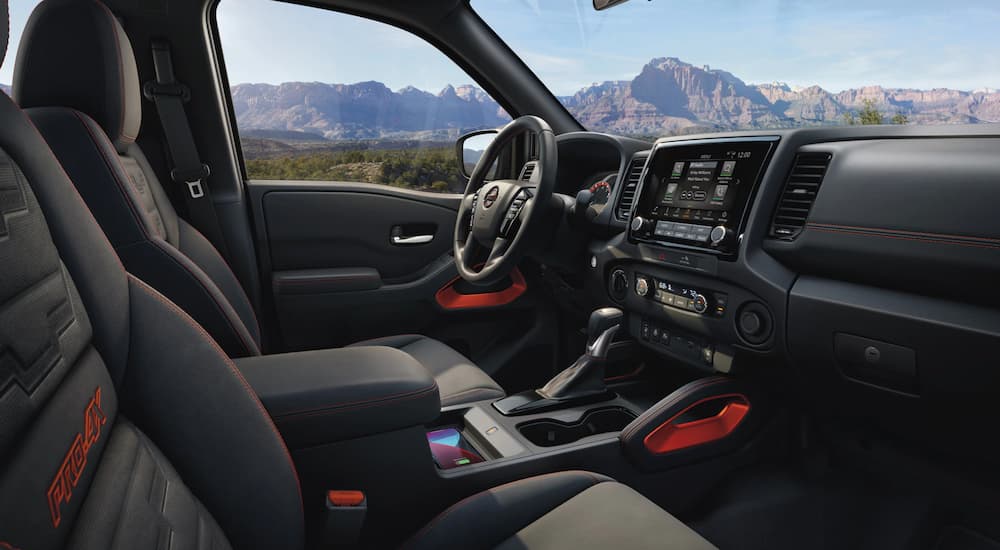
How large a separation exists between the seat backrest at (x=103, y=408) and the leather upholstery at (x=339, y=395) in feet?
0.39

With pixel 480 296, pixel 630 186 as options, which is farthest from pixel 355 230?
pixel 630 186

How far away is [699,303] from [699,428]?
1.16ft

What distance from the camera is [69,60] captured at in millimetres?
1325

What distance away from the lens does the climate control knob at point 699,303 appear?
1.64 meters

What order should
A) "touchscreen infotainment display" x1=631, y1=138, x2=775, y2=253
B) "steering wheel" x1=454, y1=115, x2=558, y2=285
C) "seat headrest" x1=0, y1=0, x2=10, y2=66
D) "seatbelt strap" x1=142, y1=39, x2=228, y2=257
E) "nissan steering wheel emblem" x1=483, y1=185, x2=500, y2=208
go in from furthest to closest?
"seatbelt strap" x1=142, y1=39, x2=228, y2=257
"nissan steering wheel emblem" x1=483, y1=185, x2=500, y2=208
"steering wheel" x1=454, y1=115, x2=558, y2=285
"touchscreen infotainment display" x1=631, y1=138, x2=775, y2=253
"seat headrest" x1=0, y1=0, x2=10, y2=66

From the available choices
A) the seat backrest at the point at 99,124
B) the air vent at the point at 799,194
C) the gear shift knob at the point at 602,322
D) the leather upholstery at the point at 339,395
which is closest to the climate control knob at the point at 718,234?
the air vent at the point at 799,194

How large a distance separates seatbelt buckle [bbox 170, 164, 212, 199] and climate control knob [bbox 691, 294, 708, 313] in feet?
5.67

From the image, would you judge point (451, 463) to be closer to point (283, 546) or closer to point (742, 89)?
point (283, 546)

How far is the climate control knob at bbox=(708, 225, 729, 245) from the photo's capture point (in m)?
1.52

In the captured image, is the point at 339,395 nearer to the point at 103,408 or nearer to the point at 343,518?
the point at 343,518

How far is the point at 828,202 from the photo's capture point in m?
1.36

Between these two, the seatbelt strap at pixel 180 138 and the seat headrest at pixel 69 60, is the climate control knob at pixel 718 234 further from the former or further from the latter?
the seatbelt strap at pixel 180 138

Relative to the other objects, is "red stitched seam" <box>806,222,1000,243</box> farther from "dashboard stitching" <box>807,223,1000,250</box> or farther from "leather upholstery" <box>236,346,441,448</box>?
"leather upholstery" <box>236,346,441,448</box>

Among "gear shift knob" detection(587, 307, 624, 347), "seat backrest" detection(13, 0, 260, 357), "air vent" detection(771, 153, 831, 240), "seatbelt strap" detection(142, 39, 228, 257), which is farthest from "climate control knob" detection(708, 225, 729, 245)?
"seatbelt strap" detection(142, 39, 228, 257)
